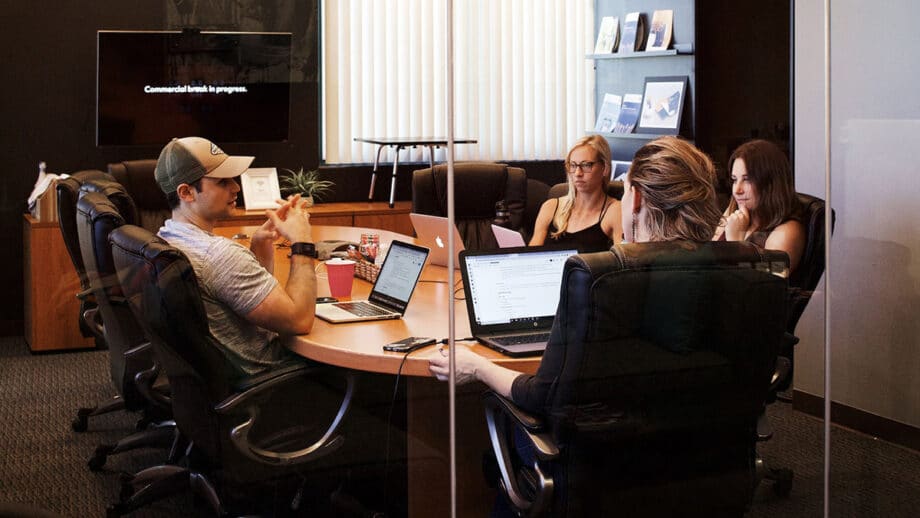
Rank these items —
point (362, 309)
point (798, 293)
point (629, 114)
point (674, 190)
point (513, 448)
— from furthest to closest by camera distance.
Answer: point (798, 293), point (362, 309), point (629, 114), point (513, 448), point (674, 190)

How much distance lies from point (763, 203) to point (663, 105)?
1.59ft

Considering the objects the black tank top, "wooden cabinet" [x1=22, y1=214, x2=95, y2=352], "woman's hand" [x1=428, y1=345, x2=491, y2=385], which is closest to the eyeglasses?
the black tank top

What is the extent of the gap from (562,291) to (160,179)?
1027 mm

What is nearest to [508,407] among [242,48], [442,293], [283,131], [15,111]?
[442,293]

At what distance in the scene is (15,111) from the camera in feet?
7.34

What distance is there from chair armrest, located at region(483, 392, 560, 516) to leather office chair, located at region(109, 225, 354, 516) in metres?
0.44

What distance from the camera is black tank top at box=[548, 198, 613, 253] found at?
2.76 metres

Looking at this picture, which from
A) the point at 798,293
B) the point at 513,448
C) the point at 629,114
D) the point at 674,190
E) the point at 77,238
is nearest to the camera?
the point at 77,238

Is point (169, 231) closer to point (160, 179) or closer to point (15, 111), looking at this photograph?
point (160, 179)

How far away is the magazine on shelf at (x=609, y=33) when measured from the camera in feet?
9.09

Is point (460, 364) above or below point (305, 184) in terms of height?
below

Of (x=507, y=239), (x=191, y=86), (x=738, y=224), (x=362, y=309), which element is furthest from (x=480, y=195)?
(x=191, y=86)

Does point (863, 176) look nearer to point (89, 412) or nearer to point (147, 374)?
point (147, 374)

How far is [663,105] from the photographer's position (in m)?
2.79
